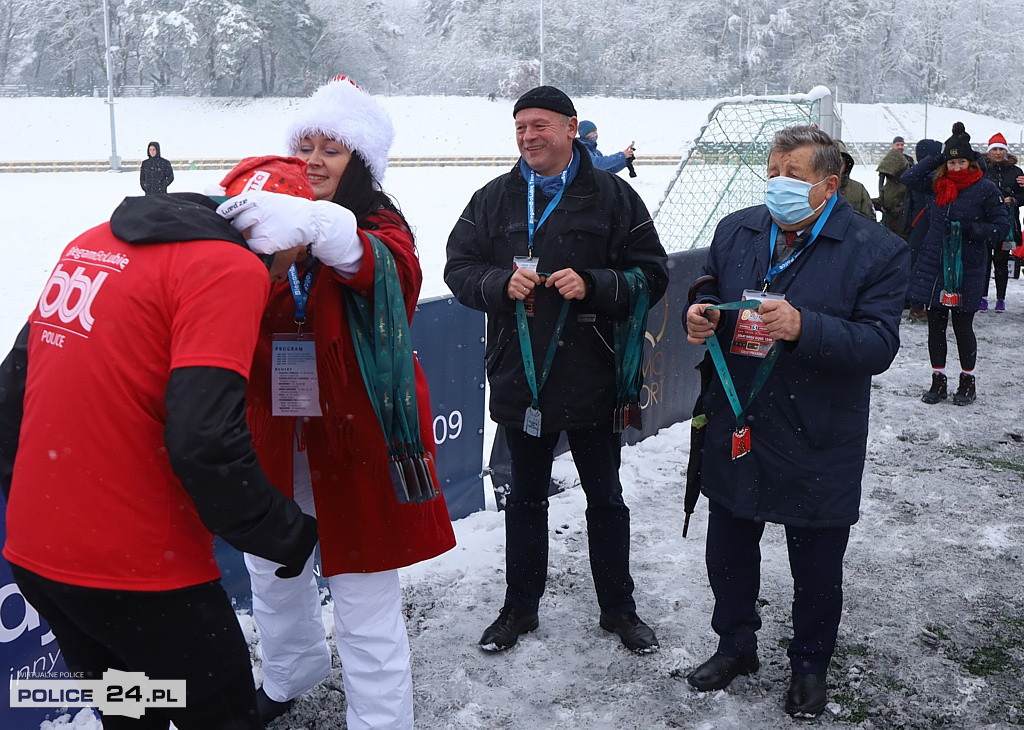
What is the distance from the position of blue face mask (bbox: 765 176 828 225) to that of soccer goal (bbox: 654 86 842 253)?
5618 mm

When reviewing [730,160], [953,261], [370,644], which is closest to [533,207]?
[370,644]

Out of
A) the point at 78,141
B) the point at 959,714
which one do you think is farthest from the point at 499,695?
the point at 78,141

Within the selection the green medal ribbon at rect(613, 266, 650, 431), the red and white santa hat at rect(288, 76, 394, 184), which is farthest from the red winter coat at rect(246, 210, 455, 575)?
the green medal ribbon at rect(613, 266, 650, 431)

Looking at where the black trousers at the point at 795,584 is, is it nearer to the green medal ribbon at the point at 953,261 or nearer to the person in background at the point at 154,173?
the green medal ribbon at the point at 953,261

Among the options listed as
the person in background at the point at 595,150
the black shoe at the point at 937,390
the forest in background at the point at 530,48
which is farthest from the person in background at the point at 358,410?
the forest in background at the point at 530,48

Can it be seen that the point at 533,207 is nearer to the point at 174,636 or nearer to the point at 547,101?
the point at 547,101

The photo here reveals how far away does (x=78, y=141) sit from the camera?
53094mm

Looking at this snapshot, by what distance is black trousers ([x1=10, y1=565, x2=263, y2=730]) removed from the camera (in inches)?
74.5

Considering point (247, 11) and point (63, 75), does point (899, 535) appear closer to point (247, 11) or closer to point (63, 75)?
point (247, 11)

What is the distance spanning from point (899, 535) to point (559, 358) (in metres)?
2.45

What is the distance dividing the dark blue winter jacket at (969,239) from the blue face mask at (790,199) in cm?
469

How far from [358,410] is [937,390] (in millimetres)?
5974

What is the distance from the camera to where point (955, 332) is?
7230 mm

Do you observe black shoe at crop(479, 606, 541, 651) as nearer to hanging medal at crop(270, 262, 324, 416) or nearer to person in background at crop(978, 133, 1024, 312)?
hanging medal at crop(270, 262, 324, 416)
